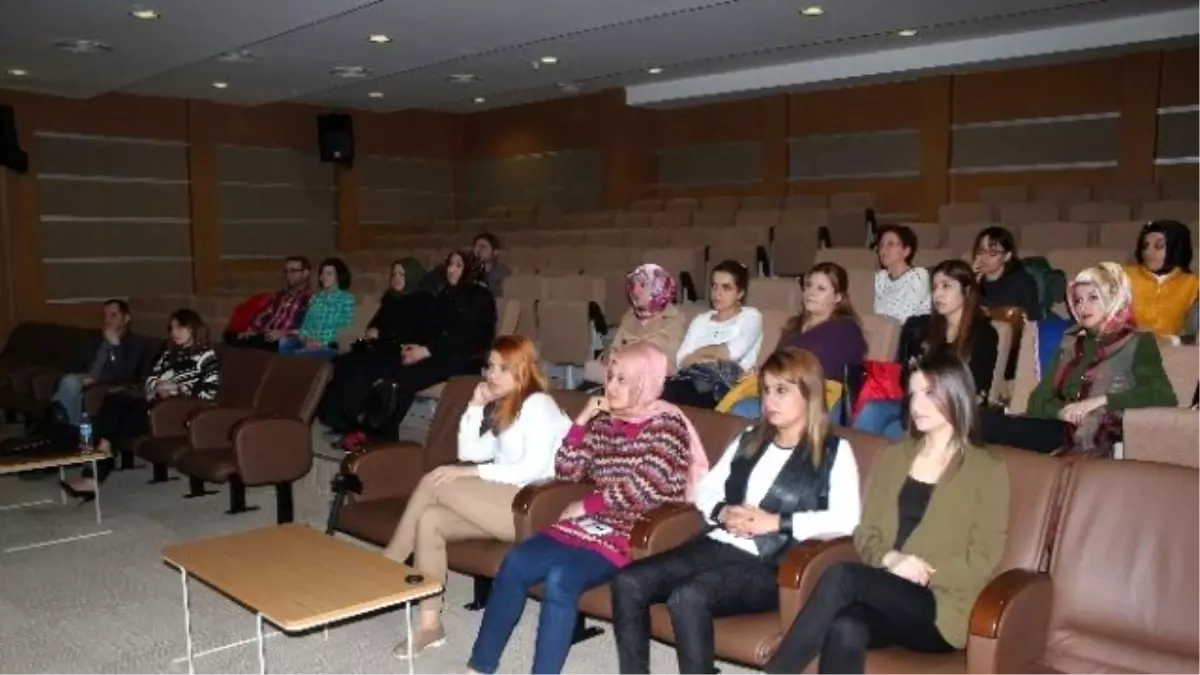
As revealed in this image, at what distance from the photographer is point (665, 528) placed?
314 cm

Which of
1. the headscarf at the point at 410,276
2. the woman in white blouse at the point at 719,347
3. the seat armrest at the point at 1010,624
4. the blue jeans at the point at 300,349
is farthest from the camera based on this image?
the blue jeans at the point at 300,349

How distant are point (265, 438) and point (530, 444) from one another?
1.95 m

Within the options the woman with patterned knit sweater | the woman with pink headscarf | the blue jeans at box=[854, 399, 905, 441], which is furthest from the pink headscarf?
the woman with patterned knit sweater

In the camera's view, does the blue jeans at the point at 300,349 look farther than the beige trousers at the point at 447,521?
Yes

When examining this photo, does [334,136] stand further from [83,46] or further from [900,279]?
[900,279]

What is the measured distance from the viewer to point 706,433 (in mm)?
3562

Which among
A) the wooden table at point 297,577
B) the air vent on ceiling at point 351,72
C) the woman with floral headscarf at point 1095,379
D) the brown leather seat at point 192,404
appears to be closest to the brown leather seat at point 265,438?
the brown leather seat at point 192,404

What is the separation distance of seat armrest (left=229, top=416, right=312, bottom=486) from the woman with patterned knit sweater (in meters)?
1.19

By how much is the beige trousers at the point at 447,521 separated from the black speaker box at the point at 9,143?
385 inches

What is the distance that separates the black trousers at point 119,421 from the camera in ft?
19.9

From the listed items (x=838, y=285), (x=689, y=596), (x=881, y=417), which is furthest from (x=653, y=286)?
(x=689, y=596)

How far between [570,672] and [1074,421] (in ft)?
6.66

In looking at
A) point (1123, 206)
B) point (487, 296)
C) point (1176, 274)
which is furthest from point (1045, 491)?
point (1123, 206)

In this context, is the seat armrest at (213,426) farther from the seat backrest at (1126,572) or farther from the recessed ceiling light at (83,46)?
the recessed ceiling light at (83,46)
